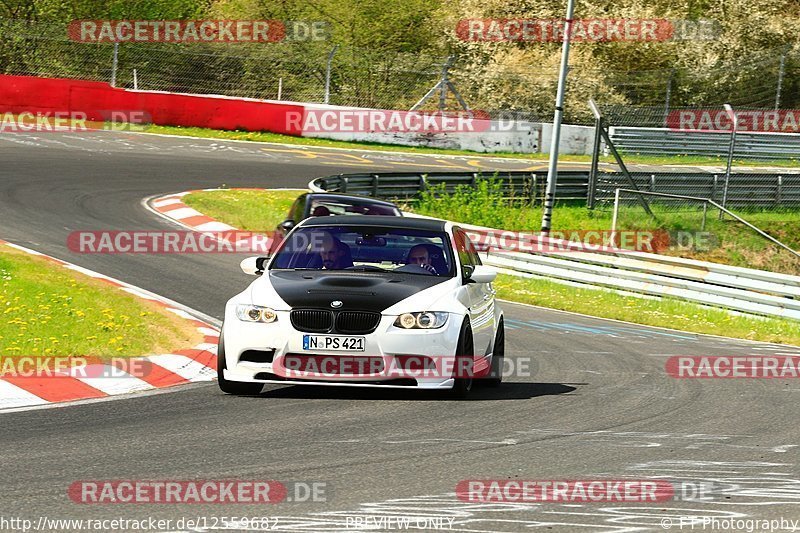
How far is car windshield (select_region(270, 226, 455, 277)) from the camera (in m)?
11.4

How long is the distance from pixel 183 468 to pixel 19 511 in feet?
4.22

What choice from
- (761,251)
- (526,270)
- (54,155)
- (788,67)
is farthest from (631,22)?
(526,270)

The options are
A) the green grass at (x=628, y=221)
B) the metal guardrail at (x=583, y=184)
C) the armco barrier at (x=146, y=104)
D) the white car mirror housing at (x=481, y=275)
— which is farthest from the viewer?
the armco barrier at (x=146, y=104)

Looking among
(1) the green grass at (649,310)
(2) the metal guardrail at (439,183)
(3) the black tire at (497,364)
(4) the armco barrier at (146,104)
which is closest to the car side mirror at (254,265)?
(3) the black tire at (497,364)

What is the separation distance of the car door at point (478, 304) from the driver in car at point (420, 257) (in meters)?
0.30

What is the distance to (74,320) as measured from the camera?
1321 cm

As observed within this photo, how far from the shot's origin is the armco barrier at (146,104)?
3659cm

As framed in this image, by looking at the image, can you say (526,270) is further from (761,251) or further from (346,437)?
(346,437)

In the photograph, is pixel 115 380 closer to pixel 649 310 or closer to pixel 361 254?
pixel 361 254

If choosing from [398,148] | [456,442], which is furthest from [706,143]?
[456,442]

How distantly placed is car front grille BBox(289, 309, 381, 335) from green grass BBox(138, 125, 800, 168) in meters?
28.7

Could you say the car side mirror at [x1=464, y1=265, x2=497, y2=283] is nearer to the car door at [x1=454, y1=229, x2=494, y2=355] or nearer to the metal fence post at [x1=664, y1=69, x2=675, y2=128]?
the car door at [x1=454, y1=229, x2=494, y2=355]

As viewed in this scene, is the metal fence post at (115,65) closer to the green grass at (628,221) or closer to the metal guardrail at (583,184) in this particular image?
the metal guardrail at (583,184)

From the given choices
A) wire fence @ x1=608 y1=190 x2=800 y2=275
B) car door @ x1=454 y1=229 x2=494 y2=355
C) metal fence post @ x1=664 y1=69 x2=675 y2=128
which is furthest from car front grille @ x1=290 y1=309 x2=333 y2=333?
metal fence post @ x1=664 y1=69 x2=675 y2=128
